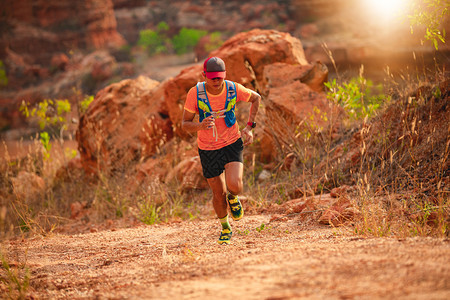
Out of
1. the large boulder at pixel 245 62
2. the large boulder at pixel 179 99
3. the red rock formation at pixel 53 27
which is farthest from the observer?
the red rock formation at pixel 53 27

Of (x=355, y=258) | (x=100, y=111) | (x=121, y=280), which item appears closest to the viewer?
(x=355, y=258)

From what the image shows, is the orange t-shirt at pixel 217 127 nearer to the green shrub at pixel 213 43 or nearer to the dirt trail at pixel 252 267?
the dirt trail at pixel 252 267

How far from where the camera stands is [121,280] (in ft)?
10.2

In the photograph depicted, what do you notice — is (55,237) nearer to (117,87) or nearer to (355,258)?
(355,258)

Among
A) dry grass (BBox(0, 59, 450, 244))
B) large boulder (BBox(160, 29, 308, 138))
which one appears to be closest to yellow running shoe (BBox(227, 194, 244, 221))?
dry grass (BBox(0, 59, 450, 244))

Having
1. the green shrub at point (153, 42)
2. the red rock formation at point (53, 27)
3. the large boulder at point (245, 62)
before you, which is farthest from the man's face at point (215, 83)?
the red rock formation at point (53, 27)

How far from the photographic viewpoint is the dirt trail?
2.29 meters

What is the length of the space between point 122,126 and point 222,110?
5267 mm

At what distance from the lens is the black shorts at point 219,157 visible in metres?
3.99

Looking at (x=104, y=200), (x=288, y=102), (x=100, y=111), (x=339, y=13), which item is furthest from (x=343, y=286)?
(x=339, y=13)

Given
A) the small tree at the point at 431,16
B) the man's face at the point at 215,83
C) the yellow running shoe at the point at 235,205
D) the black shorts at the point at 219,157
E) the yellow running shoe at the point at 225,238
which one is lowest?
the yellow running shoe at the point at 225,238

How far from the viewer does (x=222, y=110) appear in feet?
12.9

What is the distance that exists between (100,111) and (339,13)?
84.7 feet

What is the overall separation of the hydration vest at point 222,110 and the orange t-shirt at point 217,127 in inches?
1.1
